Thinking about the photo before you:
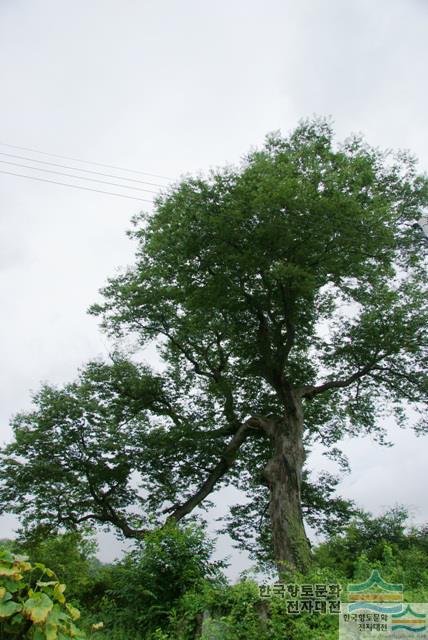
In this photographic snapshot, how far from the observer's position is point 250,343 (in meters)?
16.7

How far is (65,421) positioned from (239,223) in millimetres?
9234

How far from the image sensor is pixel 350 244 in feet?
43.2

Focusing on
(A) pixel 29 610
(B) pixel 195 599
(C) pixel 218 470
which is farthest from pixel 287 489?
(A) pixel 29 610

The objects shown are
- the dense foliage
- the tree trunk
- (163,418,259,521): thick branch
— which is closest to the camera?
the dense foliage

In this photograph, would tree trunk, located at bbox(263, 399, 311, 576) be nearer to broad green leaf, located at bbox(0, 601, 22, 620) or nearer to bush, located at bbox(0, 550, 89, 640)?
bush, located at bbox(0, 550, 89, 640)

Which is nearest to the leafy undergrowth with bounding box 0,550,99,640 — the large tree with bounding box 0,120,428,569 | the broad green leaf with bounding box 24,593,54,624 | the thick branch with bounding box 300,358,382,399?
the broad green leaf with bounding box 24,593,54,624

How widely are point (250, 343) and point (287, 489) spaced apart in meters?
4.98

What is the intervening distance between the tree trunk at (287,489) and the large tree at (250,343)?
1.6 inches

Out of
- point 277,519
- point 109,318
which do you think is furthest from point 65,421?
point 277,519

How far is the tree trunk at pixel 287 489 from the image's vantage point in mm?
12234

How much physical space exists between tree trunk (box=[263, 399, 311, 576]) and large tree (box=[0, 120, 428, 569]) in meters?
0.04

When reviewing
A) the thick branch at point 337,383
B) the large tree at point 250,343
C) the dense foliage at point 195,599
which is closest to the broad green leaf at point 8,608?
the dense foliage at point 195,599

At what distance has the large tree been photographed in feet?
42.7

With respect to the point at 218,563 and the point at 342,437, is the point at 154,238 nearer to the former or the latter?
the point at 218,563
